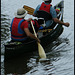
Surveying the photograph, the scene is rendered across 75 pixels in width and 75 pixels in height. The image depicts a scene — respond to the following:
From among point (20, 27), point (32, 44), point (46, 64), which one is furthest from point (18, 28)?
point (46, 64)

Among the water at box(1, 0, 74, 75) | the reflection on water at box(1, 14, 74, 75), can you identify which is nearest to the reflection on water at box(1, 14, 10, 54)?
the water at box(1, 0, 74, 75)

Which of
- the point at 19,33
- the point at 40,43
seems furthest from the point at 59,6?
the point at 19,33

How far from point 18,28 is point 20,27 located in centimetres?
7

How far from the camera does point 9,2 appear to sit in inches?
803

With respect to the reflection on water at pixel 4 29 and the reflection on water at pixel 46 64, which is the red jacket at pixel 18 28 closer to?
the reflection on water at pixel 46 64

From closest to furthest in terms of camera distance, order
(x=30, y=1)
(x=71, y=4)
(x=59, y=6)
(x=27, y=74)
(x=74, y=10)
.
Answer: (x=27, y=74) → (x=59, y=6) → (x=74, y=10) → (x=71, y=4) → (x=30, y=1)

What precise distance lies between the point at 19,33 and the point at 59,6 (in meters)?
4.39

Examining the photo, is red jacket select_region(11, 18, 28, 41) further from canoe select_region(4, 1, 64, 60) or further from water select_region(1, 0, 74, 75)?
water select_region(1, 0, 74, 75)

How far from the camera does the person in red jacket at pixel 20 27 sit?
950 cm

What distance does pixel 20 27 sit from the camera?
9633 mm

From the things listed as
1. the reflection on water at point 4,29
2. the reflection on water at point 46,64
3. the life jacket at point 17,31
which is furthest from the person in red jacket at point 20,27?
the reflection on water at point 4,29

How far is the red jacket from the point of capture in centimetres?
957

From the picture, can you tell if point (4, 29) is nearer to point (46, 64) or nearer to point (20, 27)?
point (20, 27)

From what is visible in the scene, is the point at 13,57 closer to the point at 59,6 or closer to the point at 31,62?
the point at 31,62
